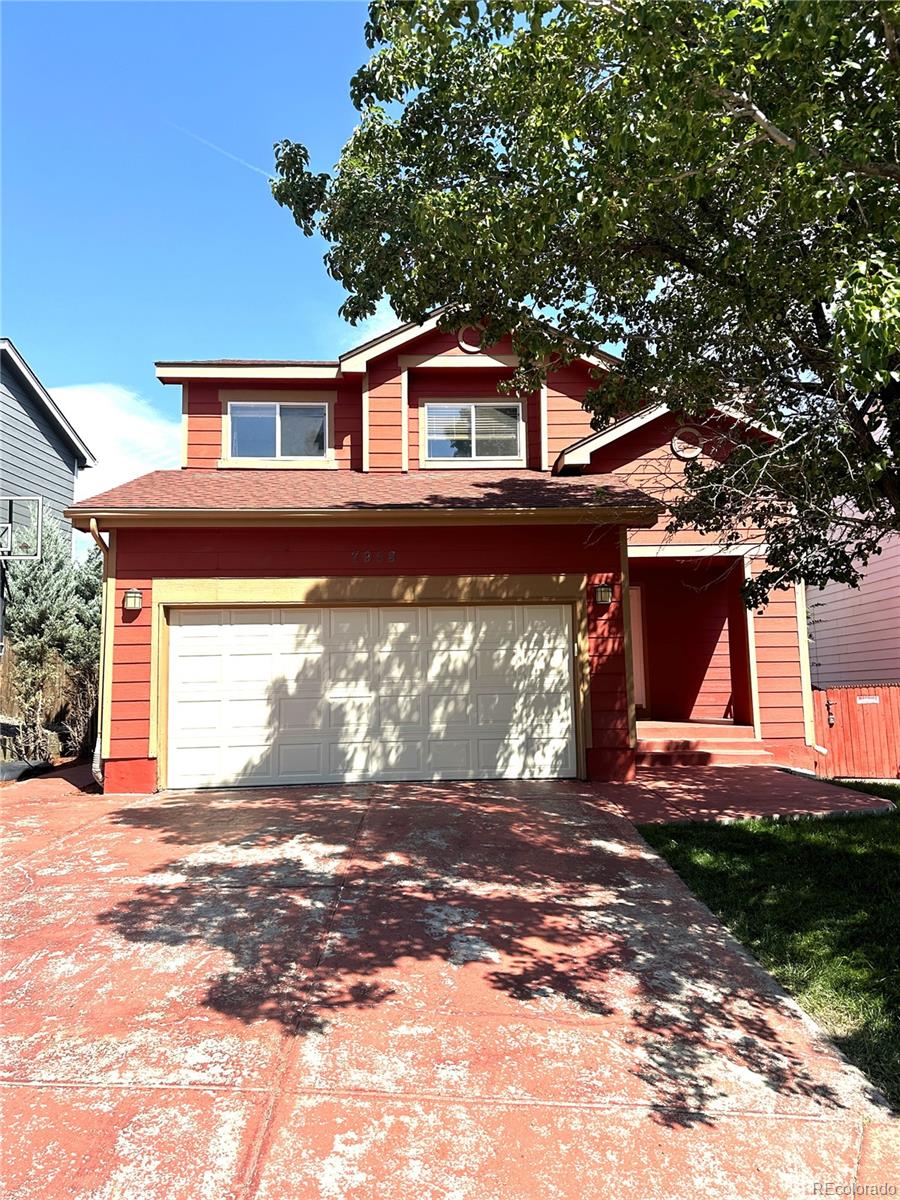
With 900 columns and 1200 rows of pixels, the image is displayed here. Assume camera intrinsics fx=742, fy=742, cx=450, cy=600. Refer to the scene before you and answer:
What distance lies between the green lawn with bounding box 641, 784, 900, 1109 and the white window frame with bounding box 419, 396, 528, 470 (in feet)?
22.3

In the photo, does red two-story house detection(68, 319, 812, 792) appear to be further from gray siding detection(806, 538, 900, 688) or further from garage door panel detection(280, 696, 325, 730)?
gray siding detection(806, 538, 900, 688)

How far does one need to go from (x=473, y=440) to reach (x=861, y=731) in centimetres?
813

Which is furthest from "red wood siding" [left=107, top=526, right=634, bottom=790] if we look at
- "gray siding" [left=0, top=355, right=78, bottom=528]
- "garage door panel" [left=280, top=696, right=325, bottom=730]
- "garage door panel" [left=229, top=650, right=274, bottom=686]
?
"gray siding" [left=0, top=355, right=78, bottom=528]

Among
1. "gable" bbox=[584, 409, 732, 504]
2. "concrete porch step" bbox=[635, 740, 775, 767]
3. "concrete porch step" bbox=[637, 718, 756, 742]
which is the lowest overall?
"concrete porch step" bbox=[635, 740, 775, 767]

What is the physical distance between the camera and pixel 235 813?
26.0ft

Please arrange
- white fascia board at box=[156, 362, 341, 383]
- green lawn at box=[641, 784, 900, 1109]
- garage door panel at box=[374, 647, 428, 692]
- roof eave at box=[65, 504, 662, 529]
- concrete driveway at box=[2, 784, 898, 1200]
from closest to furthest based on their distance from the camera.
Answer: concrete driveway at box=[2, 784, 898, 1200]
green lawn at box=[641, 784, 900, 1109]
roof eave at box=[65, 504, 662, 529]
garage door panel at box=[374, 647, 428, 692]
white fascia board at box=[156, 362, 341, 383]

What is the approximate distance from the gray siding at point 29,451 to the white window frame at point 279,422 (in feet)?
20.6

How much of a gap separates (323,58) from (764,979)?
9.00 meters

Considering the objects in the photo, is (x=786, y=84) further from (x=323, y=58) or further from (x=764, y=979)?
(x=764, y=979)

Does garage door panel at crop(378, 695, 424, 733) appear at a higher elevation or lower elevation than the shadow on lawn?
higher

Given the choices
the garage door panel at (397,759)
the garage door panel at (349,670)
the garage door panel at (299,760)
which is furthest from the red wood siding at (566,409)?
the garage door panel at (299,760)

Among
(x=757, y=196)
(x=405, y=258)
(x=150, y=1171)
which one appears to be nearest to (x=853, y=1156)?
(x=150, y=1171)

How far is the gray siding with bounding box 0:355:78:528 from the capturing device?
1555 centimetres

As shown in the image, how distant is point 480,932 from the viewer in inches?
188
